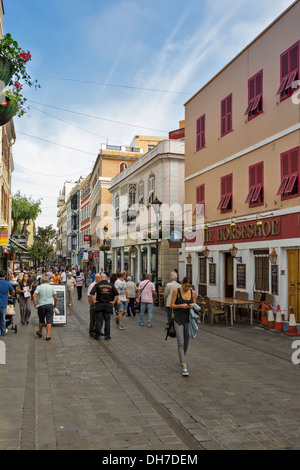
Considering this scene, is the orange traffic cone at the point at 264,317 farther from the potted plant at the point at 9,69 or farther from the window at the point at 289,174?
the potted plant at the point at 9,69

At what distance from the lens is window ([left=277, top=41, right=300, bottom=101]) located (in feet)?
47.3

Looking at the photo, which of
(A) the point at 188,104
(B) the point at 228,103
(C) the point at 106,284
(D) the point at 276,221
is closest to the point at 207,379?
(C) the point at 106,284

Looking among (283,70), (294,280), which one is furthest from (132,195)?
(294,280)

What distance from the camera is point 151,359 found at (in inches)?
385

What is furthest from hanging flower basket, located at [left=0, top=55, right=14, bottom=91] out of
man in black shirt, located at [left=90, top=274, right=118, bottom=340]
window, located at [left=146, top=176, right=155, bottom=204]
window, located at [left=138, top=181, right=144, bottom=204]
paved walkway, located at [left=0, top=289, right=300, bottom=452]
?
window, located at [left=138, top=181, right=144, bottom=204]

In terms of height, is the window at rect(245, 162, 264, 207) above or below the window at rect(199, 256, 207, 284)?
above

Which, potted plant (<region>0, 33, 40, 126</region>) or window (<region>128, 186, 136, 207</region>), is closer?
potted plant (<region>0, 33, 40, 126</region>)

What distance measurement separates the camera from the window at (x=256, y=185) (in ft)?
54.3

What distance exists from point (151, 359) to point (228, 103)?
13.0 meters

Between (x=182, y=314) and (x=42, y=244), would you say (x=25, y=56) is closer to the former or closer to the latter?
(x=182, y=314)

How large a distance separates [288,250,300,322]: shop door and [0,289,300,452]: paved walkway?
8.84 ft

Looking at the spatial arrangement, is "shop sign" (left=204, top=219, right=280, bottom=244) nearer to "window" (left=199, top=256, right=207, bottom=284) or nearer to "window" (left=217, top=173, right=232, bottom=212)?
"window" (left=217, top=173, right=232, bottom=212)

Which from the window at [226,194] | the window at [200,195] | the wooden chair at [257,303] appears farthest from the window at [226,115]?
the wooden chair at [257,303]
